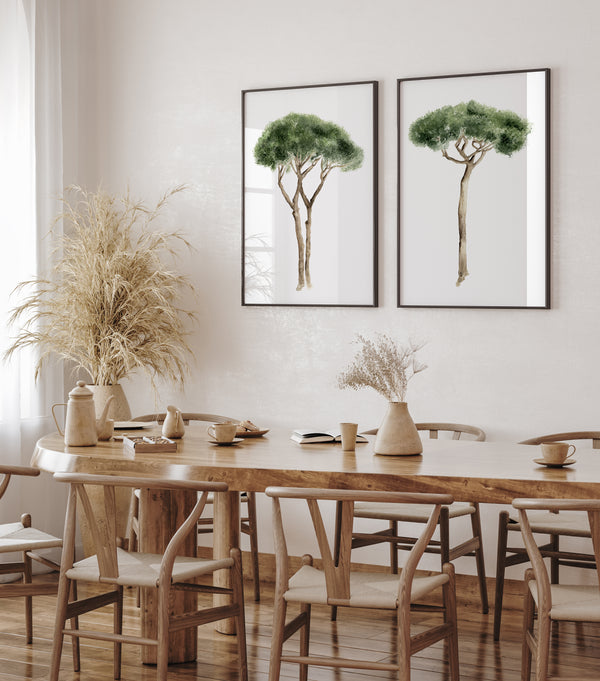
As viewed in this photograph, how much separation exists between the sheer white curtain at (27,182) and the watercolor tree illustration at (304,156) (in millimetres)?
1159

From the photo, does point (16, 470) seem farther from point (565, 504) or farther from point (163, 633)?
point (565, 504)

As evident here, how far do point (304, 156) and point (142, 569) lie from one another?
2622 mm

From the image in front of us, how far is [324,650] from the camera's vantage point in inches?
161

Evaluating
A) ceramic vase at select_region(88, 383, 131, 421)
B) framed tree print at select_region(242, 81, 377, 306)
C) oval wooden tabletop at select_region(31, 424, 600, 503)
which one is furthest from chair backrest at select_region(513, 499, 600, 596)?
ceramic vase at select_region(88, 383, 131, 421)

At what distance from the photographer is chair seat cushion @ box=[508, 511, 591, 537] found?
399cm

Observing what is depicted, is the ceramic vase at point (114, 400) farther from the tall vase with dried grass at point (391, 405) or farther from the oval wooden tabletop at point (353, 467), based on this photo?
the tall vase with dried grass at point (391, 405)

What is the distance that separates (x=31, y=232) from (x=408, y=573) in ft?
10.7

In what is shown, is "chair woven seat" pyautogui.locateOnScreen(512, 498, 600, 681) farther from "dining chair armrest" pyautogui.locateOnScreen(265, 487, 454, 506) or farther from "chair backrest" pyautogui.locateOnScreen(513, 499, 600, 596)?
"dining chair armrest" pyautogui.locateOnScreen(265, 487, 454, 506)

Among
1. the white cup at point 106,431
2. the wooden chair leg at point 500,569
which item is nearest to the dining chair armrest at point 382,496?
the white cup at point 106,431

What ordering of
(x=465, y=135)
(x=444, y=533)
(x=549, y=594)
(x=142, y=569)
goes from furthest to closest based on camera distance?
(x=465, y=135)
(x=444, y=533)
(x=142, y=569)
(x=549, y=594)

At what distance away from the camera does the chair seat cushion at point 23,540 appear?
12.6ft

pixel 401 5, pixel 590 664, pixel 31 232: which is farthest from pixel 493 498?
pixel 31 232

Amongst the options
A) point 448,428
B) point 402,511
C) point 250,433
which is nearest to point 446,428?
point 448,428

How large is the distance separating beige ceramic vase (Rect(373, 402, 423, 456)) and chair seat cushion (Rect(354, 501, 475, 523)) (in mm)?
721
